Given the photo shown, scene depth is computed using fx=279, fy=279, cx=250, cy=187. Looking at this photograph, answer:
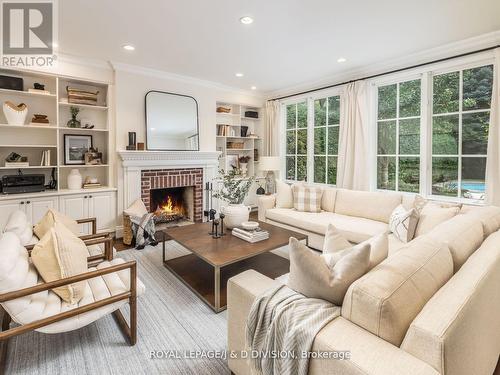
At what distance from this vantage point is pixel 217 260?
228 cm

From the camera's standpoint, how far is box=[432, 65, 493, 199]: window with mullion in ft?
10.7

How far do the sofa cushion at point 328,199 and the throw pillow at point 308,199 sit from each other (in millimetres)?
83

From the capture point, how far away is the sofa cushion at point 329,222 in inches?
124

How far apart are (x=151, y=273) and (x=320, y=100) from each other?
400 centimetres

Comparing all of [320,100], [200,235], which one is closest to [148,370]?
[200,235]

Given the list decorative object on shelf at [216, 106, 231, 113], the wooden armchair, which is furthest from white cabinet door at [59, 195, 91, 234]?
decorative object on shelf at [216, 106, 231, 113]

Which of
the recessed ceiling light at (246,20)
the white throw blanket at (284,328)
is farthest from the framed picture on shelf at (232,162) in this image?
the white throw blanket at (284,328)

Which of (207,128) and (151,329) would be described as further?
(207,128)

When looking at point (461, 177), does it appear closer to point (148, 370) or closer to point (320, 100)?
point (320, 100)

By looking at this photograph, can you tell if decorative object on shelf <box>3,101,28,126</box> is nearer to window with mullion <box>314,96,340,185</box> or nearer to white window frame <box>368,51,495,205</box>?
window with mullion <box>314,96,340,185</box>

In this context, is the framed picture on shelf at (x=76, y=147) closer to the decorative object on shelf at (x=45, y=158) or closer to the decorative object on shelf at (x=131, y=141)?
the decorative object on shelf at (x=45, y=158)

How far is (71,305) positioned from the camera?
1688 millimetres

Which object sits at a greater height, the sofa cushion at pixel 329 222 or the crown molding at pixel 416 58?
the crown molding at pixel 416 58

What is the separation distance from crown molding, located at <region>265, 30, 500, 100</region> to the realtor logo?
12.4 feet
